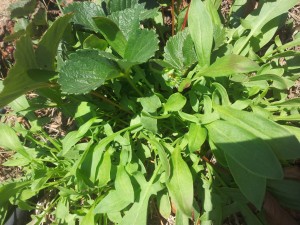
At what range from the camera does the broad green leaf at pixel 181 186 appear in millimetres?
907

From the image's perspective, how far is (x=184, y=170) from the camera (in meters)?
0.98

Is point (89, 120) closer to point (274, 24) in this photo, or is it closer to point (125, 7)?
point (125, 7)

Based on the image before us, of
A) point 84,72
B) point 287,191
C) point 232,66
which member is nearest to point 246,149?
point 232,66

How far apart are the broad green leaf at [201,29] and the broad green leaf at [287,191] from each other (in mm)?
429

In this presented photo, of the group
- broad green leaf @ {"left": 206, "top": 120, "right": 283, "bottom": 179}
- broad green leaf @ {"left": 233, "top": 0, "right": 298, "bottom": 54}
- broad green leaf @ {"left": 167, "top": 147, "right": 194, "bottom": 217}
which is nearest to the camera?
broad green leaf @ {"left": 206, "top": 120, "right": 283, "bottom": 179}

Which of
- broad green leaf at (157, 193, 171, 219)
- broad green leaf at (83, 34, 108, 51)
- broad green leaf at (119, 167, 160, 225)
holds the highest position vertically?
broad green leaf at (83, 34, 108, 51)

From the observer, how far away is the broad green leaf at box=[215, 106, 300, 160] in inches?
33.3

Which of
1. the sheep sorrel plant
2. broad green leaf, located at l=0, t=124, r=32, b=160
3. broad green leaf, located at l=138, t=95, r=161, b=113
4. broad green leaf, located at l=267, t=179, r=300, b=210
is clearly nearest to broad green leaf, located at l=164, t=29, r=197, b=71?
the sheep sorrel plant

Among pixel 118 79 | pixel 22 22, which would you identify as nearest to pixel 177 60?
pixel 118 79

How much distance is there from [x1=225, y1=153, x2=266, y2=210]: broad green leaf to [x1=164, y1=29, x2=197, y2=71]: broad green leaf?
32 cm

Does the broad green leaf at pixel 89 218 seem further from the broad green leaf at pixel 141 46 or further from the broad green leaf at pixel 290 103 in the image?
the broad green leaf at pixel 290 103

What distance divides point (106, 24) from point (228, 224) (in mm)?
865

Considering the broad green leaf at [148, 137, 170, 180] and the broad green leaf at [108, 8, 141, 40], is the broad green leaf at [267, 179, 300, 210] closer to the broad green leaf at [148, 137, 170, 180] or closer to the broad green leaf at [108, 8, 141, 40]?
the broad green leaf at [148, 137, 170, 180]

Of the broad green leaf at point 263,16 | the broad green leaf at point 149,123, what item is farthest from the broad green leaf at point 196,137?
the broad green leaf at point 263,16
